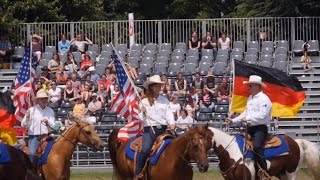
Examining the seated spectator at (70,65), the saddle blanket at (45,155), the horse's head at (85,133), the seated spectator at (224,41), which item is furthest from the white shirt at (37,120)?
the seated spectator at (224,41)

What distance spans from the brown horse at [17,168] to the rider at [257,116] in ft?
12.5

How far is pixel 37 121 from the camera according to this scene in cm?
2258

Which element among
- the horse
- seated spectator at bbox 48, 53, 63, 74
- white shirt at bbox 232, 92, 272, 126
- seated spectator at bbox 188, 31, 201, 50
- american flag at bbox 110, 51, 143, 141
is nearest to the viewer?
the horse

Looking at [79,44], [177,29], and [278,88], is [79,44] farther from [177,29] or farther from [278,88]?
[278,88]

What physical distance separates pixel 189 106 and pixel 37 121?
10.5m

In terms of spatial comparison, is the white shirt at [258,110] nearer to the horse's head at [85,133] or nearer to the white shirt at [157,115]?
the white shirt at [157,115]

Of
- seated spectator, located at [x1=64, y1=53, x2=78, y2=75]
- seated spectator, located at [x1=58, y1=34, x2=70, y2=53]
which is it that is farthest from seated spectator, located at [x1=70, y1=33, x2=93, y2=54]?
seated spectator, located at [x1=64, y1=53, x2=78, y2=75]

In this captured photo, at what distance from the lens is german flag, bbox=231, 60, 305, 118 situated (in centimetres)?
2441

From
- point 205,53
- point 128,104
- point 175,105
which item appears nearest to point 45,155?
point 128,104

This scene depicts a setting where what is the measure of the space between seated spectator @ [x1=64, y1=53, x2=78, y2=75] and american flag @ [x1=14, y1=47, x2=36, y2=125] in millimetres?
10224

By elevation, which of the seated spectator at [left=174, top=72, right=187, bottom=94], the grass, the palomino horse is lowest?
the grass

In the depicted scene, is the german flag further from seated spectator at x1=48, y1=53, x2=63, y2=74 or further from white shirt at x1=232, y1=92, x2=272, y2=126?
seated spectator at x1=48, y1=53, x2=63, y2=74

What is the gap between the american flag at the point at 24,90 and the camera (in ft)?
79.3

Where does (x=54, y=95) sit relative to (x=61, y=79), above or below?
below
